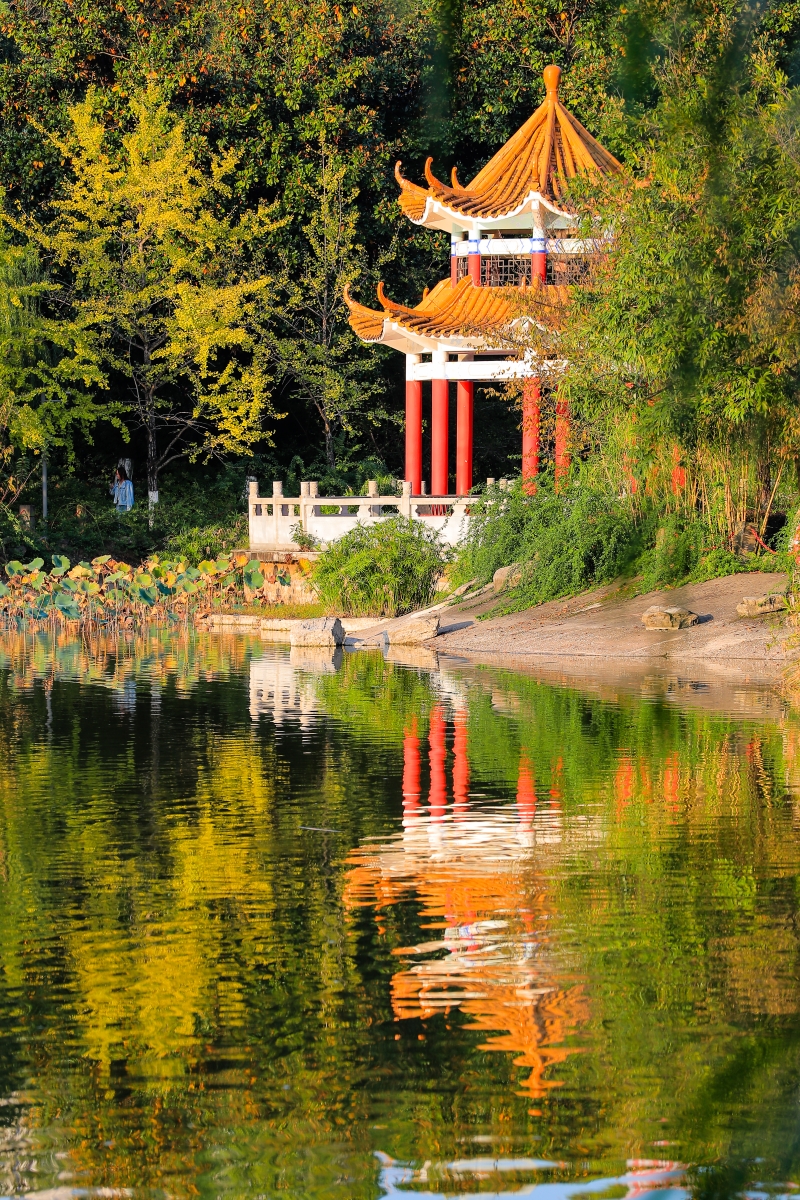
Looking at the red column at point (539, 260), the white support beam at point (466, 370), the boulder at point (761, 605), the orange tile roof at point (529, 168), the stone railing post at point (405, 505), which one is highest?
the orange tile roof at point (529, 168)

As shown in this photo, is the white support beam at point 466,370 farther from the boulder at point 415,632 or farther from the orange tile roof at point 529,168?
the boulder at point 415,632

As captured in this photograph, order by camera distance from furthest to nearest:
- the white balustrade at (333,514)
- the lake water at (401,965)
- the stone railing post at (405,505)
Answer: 1. the stone railing post at (405,505)
2. the white balustrade at (333,514)
3. the lake water at (401,965)

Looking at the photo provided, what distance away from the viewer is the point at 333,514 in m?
31.9

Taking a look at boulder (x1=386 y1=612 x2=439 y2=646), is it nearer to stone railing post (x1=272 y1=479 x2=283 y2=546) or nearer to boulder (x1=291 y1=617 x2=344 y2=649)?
boulder (x1=291 y1=617 x2=344 y2=649)

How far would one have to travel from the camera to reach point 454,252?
33.5 metres

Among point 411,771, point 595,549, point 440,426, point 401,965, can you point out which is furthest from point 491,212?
point 401,965

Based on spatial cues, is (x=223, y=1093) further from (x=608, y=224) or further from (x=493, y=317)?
(x=493, y=317)

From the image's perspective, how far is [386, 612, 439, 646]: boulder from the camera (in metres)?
Result: 25.6

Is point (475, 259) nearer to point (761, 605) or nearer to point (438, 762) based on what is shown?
point (761, 605)

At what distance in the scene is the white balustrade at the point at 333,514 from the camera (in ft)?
98.7

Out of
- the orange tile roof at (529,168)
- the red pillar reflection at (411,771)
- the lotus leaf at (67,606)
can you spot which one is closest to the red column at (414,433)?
the orange tile roof at (529,168)

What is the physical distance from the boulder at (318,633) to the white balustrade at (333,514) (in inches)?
181

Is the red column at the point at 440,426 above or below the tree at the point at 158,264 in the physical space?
below

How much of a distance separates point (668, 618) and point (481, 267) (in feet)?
40.5
